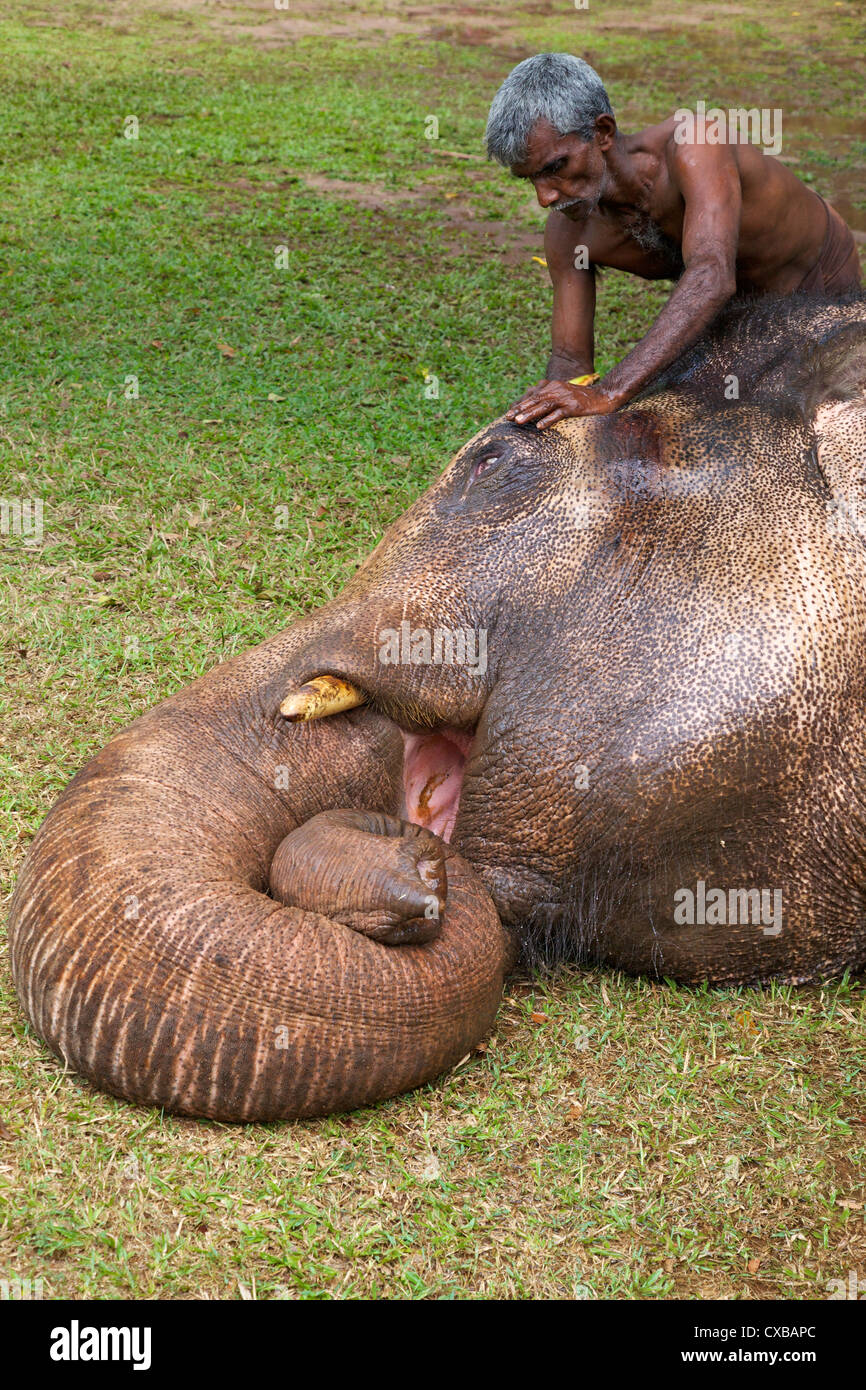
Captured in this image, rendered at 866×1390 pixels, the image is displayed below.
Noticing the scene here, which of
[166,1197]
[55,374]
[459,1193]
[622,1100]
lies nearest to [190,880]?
[166,1197]

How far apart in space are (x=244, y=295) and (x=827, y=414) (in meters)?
4.94

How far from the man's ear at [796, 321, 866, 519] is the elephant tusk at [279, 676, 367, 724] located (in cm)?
127

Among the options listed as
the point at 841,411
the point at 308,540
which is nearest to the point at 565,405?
the point at 841,411

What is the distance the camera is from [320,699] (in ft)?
10.8

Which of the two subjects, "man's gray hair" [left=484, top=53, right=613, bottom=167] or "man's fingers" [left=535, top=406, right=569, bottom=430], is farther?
"man's gray hair" [left=484, top=53, right=613, bottom=167]

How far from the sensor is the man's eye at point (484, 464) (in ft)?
11.8

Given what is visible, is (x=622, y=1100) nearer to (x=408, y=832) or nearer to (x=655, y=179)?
(x=408, y=832)

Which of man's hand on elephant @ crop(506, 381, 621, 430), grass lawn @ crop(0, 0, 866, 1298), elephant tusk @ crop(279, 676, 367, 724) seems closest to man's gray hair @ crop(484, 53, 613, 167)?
man's hand on elephant @ crop(506, 381, 621, 430)

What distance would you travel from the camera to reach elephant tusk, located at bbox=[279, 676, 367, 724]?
128 inches

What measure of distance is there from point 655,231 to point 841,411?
0.91 meters

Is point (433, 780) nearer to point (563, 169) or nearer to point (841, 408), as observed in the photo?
point (841, 408)

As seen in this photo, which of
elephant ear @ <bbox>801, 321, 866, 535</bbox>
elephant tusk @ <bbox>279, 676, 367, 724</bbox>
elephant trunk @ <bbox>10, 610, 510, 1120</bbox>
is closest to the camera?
elephant trunk @ <bbox>10, 610, 510, 1120</bbox>

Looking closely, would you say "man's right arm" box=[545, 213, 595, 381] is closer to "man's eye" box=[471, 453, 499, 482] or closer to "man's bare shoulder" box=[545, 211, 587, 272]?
"man's bare shoulder" box=[545, 211, 587, 272]

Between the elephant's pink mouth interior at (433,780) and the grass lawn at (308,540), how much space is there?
0.47 m
